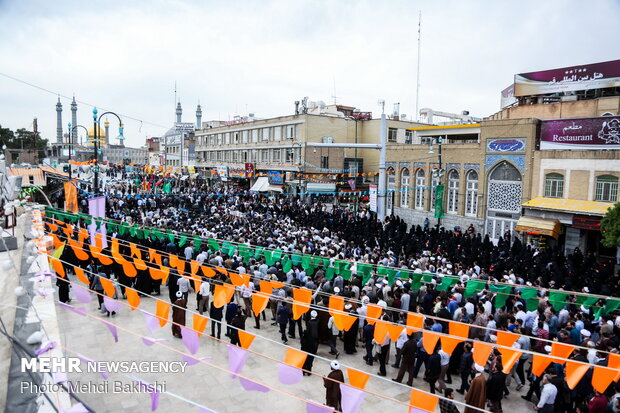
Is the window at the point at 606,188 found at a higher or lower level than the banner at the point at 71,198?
higher

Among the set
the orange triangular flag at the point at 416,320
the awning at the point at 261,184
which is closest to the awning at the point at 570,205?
the orange triangular flag at the point at 416,320

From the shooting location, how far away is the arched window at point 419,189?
29516 mm

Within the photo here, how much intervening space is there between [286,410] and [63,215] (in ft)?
49.8

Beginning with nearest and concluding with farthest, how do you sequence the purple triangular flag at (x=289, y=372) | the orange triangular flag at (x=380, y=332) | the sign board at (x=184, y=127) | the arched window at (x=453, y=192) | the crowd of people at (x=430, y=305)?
1. the purple triangular flag at (x=289, y=372)
2. the crowd of people at (x=430, y=305)
3. the orange triangular flag at (x=380, y=332)
4. the arched window at (x=453, y=192)
5. the sign board at (x=184, y=127)

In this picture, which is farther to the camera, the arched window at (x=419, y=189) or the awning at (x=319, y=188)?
the awning at (x=319, y=188)

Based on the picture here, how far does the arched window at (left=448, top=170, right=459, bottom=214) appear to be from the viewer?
2695 centimetres

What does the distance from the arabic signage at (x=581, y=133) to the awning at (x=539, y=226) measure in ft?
12.6

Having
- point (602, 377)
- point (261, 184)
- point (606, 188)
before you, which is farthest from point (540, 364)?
point (261, 184)

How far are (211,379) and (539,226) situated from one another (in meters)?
18.0

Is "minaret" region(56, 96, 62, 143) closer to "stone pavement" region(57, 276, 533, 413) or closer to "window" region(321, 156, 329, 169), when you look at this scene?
"window" region(321, 156, 329, 169)

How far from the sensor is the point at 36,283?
8328 mm

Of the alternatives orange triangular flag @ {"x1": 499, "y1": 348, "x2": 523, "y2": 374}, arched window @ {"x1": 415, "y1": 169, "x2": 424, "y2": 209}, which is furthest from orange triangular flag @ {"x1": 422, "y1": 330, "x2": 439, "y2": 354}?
arched window @ {"x1": 415, "y1": 169, "x2": 424, "y2": 209}

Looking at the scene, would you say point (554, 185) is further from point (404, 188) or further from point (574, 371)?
point (574, 371)

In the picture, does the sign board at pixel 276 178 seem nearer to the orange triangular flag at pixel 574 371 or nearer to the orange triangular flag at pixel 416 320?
the orange triangular flag at pixel 416 320
